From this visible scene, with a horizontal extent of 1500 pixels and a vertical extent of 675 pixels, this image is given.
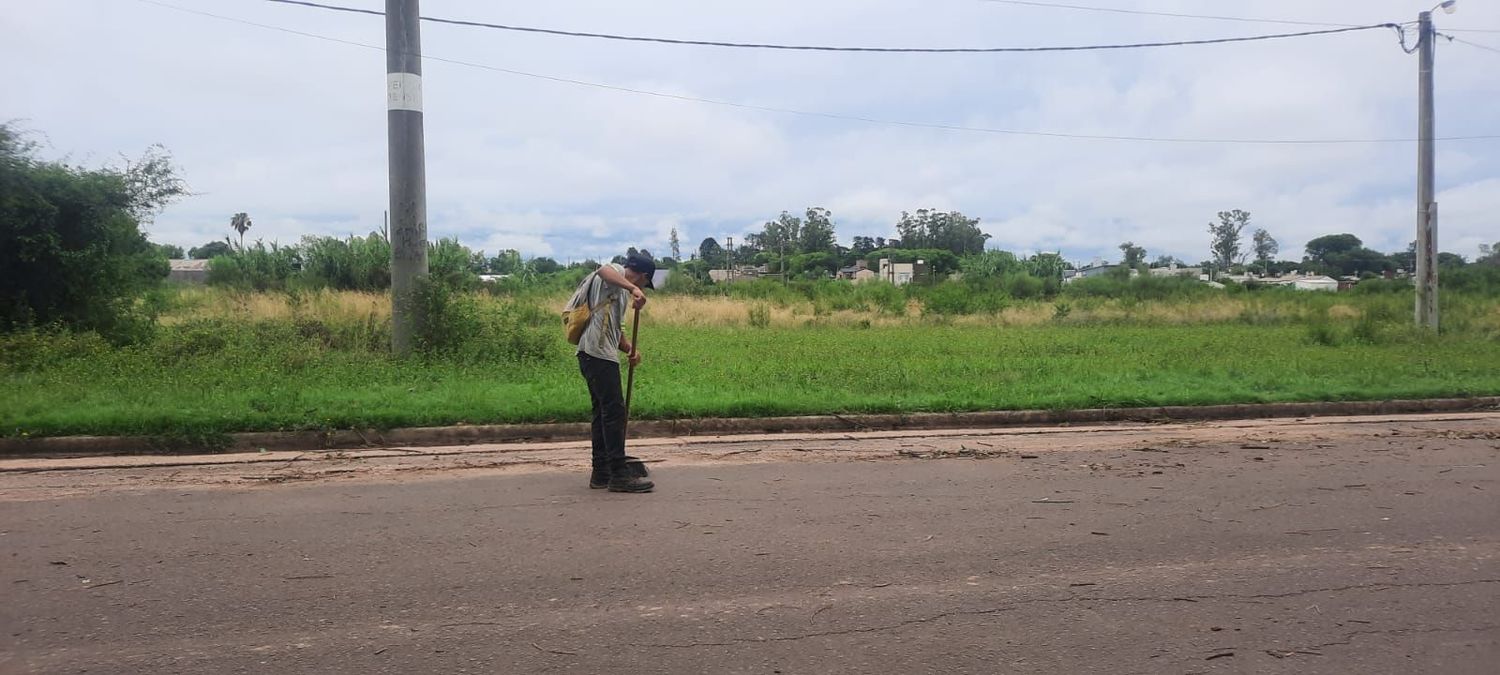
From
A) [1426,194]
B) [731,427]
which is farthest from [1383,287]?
[731,427]

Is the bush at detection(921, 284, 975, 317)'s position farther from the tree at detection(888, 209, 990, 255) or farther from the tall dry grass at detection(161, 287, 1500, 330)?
the tree at detection(888, 209, 990, 255)

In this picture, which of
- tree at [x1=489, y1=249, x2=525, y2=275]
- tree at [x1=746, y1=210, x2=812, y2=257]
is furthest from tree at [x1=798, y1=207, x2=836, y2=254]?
tree at [x1=489, y1=249, x2=525, y2=275]

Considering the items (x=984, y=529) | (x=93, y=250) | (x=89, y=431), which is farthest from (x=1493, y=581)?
(x=93, y=250)

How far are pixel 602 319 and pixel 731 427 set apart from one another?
10.8ft

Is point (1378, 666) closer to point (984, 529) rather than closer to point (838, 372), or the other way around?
point (984, 529)

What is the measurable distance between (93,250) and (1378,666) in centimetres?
1603

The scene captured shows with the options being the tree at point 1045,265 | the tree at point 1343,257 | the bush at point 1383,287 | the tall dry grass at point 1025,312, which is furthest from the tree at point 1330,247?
the tall dry grass at point 1025,312

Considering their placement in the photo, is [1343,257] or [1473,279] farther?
[1343,257]

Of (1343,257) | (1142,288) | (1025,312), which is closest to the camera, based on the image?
(1025,312)

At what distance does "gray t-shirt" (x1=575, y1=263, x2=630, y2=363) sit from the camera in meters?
6.53

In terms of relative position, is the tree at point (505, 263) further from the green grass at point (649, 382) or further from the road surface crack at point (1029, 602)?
the road surface crack at point (1029, 602)

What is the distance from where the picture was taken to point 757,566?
497 cm

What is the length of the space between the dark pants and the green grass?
277cm

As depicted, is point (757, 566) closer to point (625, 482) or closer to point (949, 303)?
point (625, 482)
